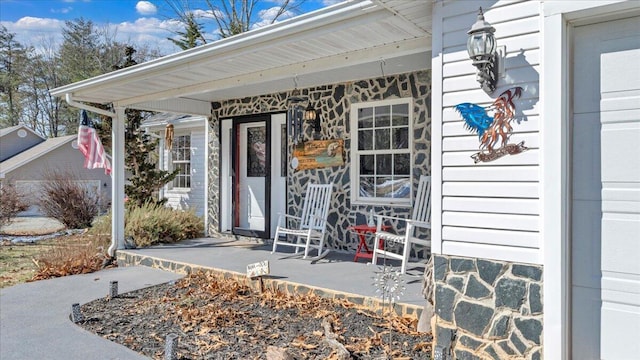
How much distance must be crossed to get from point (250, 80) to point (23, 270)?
5050 millimetres

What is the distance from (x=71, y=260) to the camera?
21.9 feet

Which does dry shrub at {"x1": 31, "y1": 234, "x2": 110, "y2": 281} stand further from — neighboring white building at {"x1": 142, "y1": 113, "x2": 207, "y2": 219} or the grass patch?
neighboring white building at {"x1": 142, "y1": 113, "x2": 207, "y2": 219}

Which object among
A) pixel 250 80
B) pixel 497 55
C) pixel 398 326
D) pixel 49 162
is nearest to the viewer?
pixel 497 55

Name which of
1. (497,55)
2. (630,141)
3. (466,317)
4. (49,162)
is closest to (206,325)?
(466,317)

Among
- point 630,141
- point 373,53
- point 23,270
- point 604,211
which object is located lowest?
point 23,270

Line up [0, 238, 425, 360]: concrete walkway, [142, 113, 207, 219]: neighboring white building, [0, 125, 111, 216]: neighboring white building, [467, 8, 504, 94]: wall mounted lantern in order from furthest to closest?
[0, 125, 111, 216]: neighboring white building, [142, 113, 207, 219]: neighboring white building, [0, 238, 425, 360]: concrete walkway, [467, 8, 504, 94]: wall mounted lantern

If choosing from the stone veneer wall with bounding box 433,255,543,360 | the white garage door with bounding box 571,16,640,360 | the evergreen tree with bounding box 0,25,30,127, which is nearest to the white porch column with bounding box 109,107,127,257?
the stone veneer wall with bounding box 433,255,543,360

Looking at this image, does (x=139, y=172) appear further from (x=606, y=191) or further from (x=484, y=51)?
(x=606, y=191)

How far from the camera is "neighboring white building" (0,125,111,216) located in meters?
17.1

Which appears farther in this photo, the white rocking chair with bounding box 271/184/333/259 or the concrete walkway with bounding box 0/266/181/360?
the white rocking chair with bounding box 271/184/333/259

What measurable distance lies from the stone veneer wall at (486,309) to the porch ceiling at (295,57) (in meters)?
1.93

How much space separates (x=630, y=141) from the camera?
2.58 metres

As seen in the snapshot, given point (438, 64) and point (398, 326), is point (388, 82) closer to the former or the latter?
point (438, 64)

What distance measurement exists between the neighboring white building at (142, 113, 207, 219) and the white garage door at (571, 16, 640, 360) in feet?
26.8
